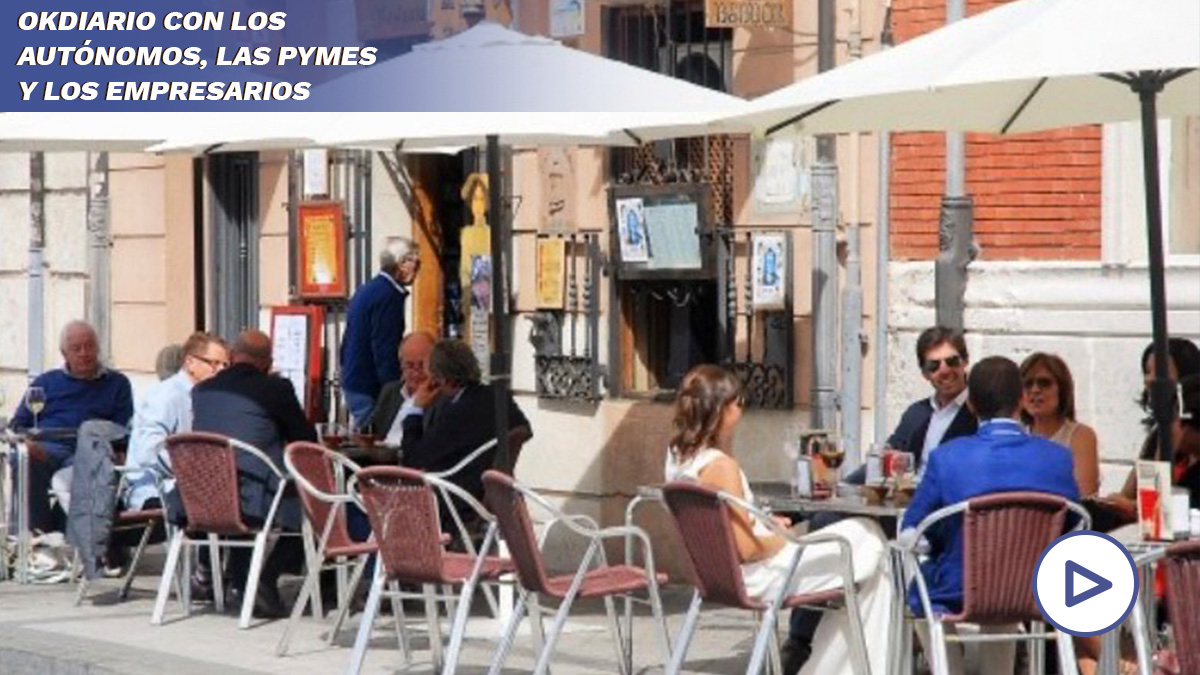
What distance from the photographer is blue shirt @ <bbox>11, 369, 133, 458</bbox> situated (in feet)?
54.9

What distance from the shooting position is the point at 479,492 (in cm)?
1363

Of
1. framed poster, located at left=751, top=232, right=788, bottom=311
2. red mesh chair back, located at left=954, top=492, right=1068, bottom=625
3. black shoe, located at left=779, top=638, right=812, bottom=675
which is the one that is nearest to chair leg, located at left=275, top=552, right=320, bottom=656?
black shoe, located at left=779, top=638, right=812, bottom=675

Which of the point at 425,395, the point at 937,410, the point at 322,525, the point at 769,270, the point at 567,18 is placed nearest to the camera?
the point at 937,410

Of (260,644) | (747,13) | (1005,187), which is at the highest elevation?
(747,13)

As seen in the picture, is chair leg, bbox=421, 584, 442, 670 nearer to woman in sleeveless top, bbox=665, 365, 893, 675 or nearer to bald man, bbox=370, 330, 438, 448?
woman in sleeveless top, bbox=665, 365, 893, 675

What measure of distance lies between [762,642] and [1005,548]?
93cm

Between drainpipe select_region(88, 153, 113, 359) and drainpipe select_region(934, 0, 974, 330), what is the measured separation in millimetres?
9687

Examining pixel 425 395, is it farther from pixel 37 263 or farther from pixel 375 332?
pixel 37 263

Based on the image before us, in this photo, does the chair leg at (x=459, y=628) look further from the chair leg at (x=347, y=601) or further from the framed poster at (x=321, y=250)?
the framed poster at (x=321, y=250)

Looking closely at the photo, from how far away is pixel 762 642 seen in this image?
10.1m

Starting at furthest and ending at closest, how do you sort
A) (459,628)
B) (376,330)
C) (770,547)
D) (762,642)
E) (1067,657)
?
(376,330), (459,628), (770,547), (762,642), (1067,657)

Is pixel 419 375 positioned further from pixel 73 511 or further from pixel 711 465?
pixel 711 465

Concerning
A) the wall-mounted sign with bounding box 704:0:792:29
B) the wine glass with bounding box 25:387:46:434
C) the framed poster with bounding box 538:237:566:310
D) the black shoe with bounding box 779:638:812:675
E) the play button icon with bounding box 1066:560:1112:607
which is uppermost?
the wall-mounted sign with bounding box 704:0:792:29

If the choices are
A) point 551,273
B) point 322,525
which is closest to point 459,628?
point 322,525
